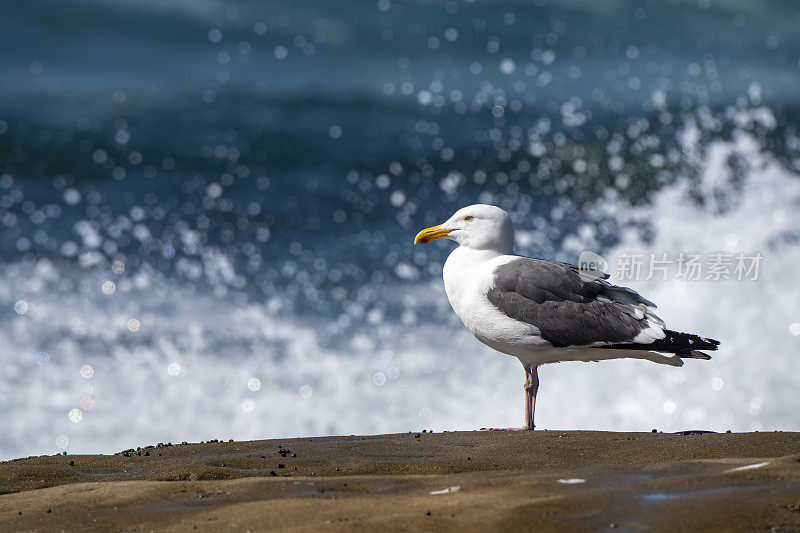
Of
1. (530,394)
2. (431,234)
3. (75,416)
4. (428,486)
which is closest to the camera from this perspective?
(428,486)

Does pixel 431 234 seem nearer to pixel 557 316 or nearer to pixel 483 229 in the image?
pixel 483 229

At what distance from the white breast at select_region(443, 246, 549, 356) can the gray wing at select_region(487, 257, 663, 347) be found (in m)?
0.05

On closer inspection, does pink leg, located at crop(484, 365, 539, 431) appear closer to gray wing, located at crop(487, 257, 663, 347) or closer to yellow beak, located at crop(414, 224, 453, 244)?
gray wing, located at crop(487, 257, 663, 347)

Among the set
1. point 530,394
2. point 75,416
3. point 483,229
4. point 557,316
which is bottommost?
point 530,394

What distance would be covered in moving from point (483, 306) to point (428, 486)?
Answer: 92.3 inches

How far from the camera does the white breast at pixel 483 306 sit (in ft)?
18.4

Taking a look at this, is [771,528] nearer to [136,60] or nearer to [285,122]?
[285,122]

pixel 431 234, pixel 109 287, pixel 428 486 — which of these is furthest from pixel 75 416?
pixel 428 486

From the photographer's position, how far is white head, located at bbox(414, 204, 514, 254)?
19.7 ft

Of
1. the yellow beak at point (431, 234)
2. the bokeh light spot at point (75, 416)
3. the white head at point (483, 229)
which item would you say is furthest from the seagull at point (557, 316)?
the bokeh light spot at point (75, 416)

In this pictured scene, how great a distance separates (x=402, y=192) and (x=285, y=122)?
8.36ft

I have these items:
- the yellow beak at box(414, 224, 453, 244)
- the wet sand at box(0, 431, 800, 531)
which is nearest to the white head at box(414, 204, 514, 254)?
the yellow beak at box(414, 224, 453, 244)

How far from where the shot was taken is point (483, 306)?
567 centimetres

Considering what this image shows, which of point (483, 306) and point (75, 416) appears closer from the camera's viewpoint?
point (483, 306)
